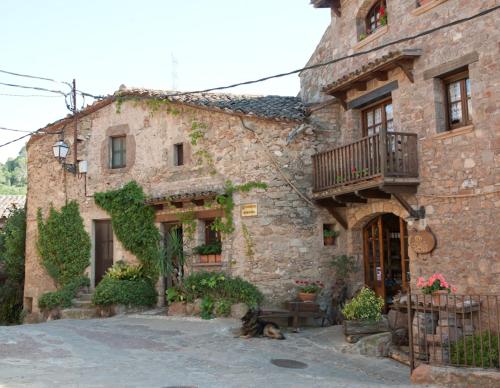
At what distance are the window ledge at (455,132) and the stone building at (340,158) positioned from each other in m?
0.03

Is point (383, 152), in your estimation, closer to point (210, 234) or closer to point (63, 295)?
point (210, 234)

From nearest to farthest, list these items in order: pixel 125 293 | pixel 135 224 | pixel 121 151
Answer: pixel 125 293 < pixel 135 224 < pixel 121 151

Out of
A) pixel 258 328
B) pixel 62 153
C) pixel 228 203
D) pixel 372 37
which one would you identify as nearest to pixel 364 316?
pixel 258 328

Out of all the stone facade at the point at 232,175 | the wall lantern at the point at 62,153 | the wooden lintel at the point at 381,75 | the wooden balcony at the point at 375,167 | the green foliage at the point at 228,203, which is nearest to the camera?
the wooden balcony at the point at 375,167

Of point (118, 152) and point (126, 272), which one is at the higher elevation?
point (118, 152)

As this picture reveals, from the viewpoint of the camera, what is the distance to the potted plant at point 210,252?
46.6 feet

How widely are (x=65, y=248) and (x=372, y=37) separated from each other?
10.3 meters

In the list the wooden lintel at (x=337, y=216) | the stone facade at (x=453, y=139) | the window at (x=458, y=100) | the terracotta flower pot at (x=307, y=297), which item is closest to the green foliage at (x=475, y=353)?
the stone facade at (x=453, y=139)

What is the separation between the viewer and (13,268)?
19406mm

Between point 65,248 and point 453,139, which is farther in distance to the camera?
point 65,248

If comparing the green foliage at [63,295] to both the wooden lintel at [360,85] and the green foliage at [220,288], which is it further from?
the wooden lintel at [360,85]

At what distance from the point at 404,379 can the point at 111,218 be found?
10.1 meters

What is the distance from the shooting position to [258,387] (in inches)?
304

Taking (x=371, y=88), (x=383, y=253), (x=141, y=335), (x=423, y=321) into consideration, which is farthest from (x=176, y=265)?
(x=423, y=321)
